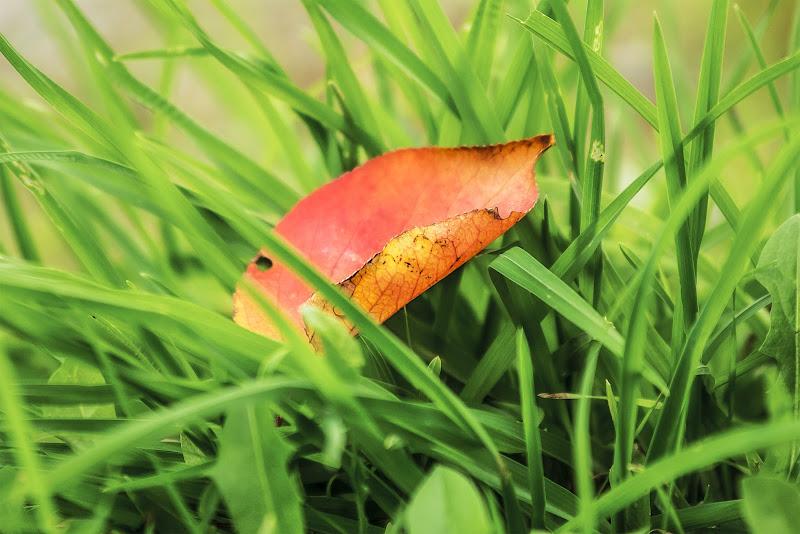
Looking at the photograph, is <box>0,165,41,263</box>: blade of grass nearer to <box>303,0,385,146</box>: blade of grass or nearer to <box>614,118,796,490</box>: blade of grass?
<box>303,0,385,146</box>: blade of grass

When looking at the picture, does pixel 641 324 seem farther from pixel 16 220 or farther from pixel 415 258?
pixel 16 220

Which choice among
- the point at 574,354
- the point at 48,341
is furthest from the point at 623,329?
the point at 48,341

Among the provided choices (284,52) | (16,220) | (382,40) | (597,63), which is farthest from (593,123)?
(284,52)

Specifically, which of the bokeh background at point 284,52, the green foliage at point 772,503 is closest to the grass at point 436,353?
the green foliage at point 772,503

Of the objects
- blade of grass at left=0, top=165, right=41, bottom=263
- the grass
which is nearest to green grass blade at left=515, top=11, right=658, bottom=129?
the grass

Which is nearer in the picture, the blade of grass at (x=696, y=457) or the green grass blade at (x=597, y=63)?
the blade of grass at (x=696, y=457)

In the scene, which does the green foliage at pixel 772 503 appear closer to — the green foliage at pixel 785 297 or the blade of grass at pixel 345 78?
the green foliage at pixel 785 297
